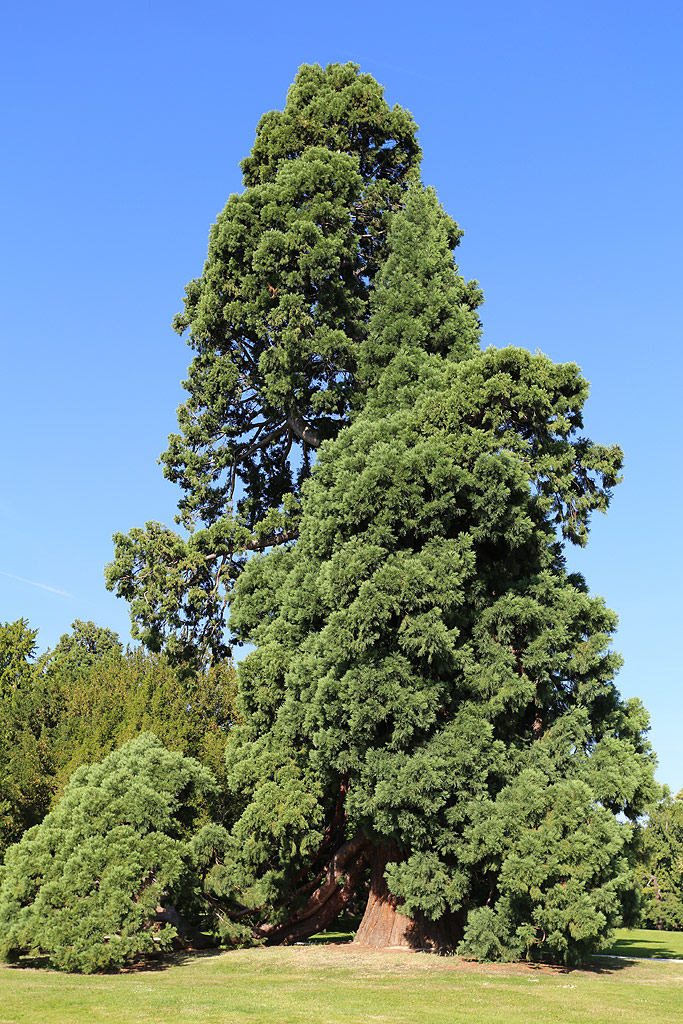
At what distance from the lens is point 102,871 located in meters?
15.1

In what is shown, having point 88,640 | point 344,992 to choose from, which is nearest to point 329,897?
point 344,992

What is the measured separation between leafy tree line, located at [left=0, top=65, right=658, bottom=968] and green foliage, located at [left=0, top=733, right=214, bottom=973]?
69 mm

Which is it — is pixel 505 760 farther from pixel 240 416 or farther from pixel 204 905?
pixel 240 416

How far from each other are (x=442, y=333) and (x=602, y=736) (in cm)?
921

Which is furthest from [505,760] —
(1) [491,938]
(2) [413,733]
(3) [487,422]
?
(3) [487,422]

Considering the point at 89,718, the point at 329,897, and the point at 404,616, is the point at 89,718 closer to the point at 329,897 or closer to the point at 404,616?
the point at 329,897

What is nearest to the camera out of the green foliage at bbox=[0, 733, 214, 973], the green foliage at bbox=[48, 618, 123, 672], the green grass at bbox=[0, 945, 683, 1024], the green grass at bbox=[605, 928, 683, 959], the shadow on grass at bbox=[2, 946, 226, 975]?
the green grass at bbox=[0, 945, 683, 1024]

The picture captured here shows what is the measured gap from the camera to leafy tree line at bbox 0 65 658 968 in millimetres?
14930

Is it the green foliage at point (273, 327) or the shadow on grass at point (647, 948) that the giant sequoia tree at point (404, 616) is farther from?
the shadow on grass at point (647, 948)

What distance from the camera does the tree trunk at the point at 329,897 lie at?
18.8 metres

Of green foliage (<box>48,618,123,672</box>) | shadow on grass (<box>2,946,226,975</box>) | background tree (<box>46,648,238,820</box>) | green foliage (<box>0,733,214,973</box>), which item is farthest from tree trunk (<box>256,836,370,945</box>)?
green foliage (<box>48,618,123,672</box>)

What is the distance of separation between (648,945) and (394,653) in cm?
1484

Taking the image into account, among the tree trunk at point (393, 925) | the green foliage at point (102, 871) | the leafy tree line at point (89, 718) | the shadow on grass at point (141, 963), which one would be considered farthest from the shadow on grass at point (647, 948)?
the leafy tree line at point (89, 718)

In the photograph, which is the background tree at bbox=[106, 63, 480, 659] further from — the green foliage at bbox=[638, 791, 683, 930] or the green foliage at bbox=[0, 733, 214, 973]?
the green foliage at bbox=[638, 791, 683, 930]
